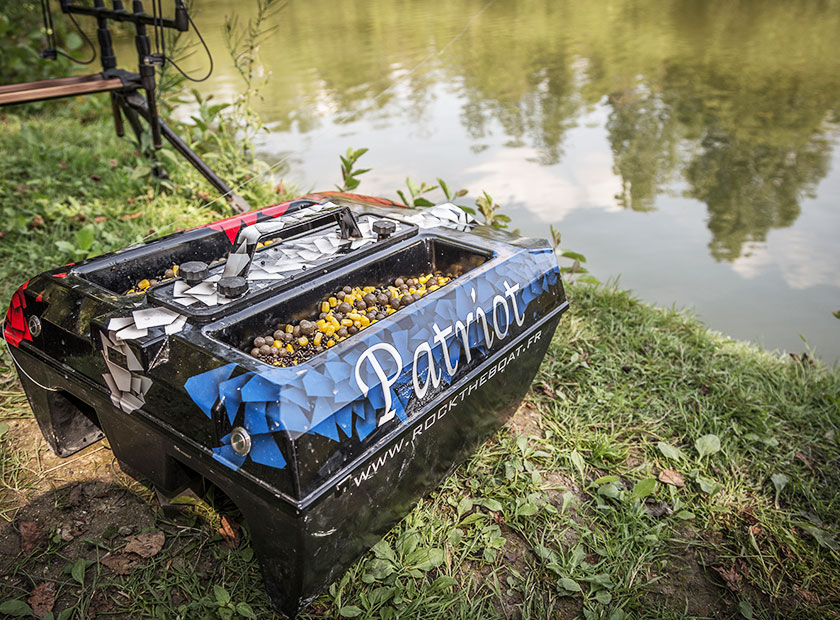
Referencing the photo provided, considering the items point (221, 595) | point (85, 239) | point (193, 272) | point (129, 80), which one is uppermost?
point (129, 80)

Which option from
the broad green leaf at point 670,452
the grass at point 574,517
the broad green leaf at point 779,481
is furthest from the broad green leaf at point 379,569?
the broad green leaf at point 779,481

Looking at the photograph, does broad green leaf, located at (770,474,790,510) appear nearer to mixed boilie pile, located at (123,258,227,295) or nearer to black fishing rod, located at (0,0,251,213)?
mixed boilie pile, located at (123,258,227,295)

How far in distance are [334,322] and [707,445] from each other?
1.61 meters

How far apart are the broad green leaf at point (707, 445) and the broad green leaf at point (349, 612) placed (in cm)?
149

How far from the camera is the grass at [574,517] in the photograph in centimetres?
178

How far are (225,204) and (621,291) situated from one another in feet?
8.41

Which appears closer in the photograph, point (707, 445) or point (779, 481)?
point (779, 481)

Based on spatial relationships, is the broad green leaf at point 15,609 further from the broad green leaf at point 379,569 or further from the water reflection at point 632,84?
the water reflection at point 632,84

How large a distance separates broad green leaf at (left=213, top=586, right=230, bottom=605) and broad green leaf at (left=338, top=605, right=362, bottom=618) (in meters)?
0.31

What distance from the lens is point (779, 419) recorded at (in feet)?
8.80

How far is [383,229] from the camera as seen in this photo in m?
2.12

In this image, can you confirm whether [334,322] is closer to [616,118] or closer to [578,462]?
[578,462]

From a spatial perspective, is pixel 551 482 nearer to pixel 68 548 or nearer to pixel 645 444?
pixel 645 444

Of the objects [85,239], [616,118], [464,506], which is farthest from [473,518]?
[616,118]
